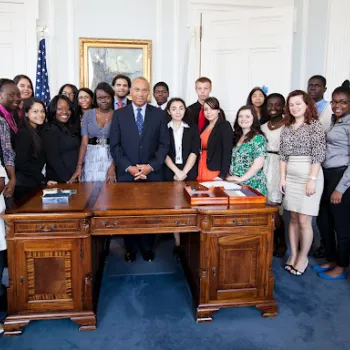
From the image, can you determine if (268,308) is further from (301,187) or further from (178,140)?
(178,140)

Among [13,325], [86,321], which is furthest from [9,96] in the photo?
[86,321]

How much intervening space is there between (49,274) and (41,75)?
383 centimetres

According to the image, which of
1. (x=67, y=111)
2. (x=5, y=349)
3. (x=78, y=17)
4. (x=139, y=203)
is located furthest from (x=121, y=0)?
(x=5, y=349)

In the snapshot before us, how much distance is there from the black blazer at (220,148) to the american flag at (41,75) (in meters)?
2.98

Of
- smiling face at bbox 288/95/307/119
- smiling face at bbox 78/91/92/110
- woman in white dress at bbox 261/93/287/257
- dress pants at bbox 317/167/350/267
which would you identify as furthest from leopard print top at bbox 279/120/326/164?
smiling face at bbox 78/91/92/110

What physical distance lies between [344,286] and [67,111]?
9.61 ft

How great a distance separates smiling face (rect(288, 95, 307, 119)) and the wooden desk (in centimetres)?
103

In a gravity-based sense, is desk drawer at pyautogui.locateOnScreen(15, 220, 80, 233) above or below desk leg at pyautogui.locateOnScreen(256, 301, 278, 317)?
above

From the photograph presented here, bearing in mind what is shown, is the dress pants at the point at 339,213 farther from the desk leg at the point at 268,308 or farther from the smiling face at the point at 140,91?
the smiling face at the point at 140,91

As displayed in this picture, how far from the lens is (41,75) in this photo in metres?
5.58

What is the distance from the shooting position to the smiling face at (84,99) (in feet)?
13.8

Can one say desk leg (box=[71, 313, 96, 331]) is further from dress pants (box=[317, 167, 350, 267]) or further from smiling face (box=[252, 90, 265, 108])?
smiling face (box=[252, 90, 265, 108])

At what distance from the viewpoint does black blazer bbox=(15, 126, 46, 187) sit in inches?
125

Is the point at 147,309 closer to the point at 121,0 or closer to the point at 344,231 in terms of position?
the point at 344,231
